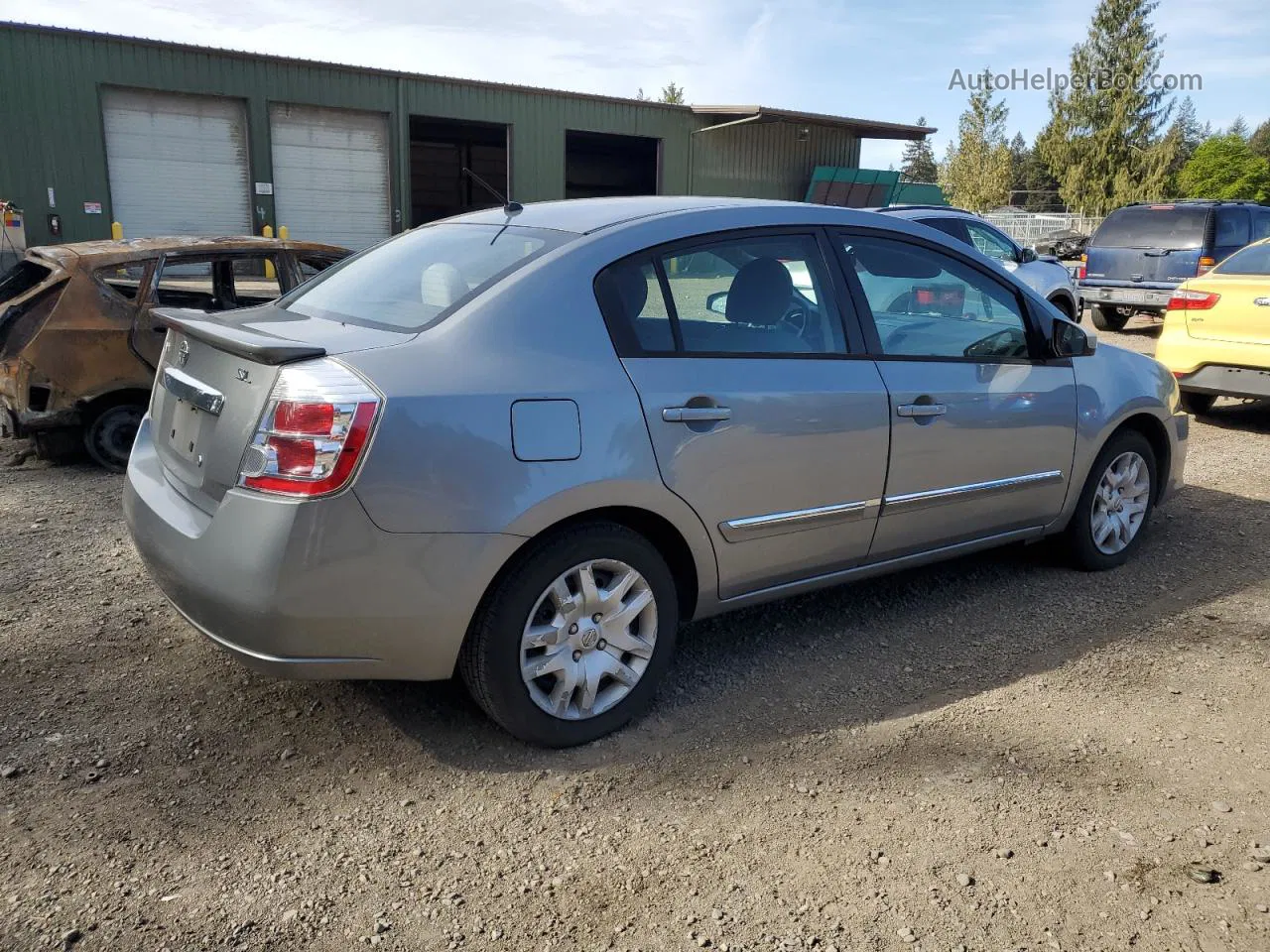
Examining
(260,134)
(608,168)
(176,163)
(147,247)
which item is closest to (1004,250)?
(147,247)

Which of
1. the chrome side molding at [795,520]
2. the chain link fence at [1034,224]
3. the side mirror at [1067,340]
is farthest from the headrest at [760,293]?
the chain link fence at [1034,224]

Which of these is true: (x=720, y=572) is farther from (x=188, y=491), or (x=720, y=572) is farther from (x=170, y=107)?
(x=170, y=107)

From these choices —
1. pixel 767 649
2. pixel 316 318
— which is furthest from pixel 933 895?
pixel 316 318

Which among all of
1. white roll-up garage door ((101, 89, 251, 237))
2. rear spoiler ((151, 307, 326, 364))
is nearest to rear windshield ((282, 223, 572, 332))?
rear spoiler ((151, 307, 326, 364))

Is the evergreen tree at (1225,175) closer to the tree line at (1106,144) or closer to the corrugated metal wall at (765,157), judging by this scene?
the tree line at (1106,144)

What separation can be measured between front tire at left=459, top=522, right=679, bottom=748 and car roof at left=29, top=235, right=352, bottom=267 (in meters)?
3.99

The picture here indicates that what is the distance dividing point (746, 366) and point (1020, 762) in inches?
59.0

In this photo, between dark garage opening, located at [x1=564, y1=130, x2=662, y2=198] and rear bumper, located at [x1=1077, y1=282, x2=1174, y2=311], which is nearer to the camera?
rear bumper, located at [x1=1077, y1=282, x2=1174, y2=311]

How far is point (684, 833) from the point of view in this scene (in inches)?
109

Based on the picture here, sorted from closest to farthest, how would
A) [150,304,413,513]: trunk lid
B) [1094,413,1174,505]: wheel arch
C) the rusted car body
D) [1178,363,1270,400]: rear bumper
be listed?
[150,304,413,513]: trunk lid, [1094,413,1174,505]: wheel arch, the rusted car body, [1178,363,1270,400]: rear bumper

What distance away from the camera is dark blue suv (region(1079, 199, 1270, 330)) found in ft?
44.5

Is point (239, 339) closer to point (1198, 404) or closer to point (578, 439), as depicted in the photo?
point (578, 439)

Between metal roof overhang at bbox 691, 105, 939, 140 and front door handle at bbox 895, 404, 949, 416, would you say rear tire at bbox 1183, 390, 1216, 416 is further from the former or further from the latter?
metal roof overhang at bbox 691, 105, 939, 140

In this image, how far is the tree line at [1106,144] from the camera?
166 feet
